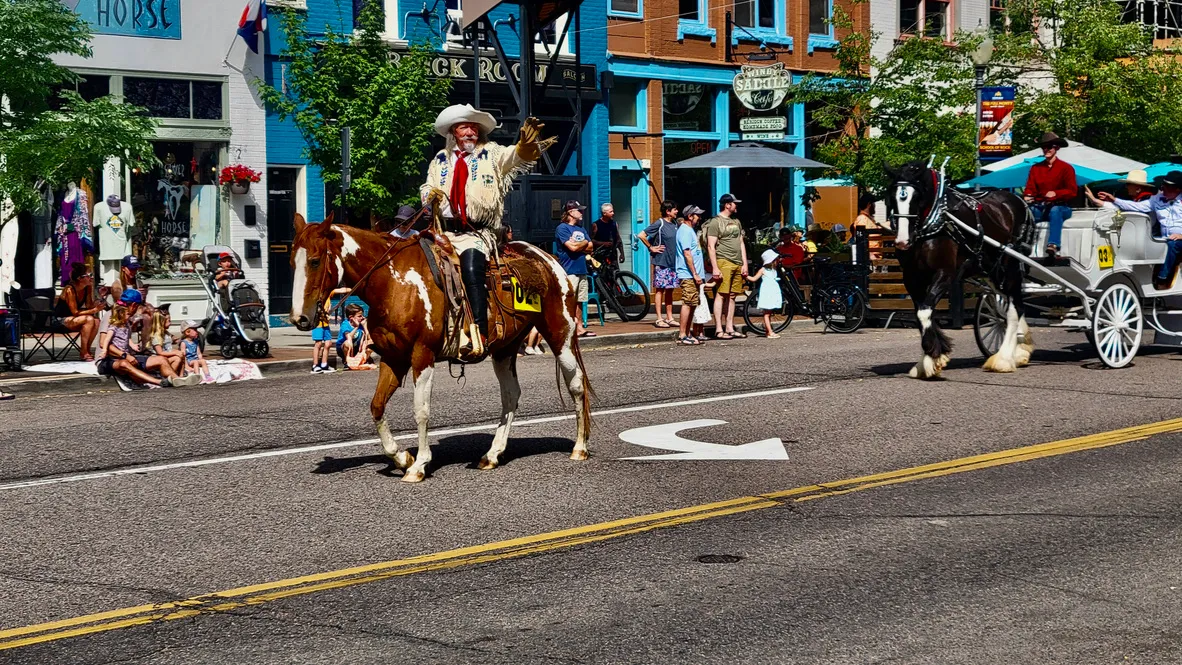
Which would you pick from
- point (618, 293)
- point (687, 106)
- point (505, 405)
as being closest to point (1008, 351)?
point (505, 405)

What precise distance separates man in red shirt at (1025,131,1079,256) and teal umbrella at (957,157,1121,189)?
7.69 m

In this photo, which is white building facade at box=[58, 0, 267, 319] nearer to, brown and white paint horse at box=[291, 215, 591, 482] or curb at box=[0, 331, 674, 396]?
curb at box=[0, 331, 674, 396]

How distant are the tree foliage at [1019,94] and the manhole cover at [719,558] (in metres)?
20.5

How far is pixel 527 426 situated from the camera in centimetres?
1227

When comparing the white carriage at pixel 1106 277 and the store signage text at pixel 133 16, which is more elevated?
the store signage text at pixel 133 16

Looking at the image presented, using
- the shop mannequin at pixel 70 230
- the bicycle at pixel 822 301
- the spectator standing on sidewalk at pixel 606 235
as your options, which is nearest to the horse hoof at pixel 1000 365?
the bicycle at pixel 822 301

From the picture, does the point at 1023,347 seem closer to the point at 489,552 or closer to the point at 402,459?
the point at 402,459

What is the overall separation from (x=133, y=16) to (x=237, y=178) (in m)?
3.00

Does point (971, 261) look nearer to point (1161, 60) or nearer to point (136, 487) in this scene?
point (136, 487)

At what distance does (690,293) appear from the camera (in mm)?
20594

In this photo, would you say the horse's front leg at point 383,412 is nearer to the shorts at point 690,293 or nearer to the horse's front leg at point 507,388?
the horse's front leg at point 507,388

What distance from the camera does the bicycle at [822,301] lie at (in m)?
22.1

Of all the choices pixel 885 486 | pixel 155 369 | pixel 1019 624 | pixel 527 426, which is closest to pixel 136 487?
pixel 527 426

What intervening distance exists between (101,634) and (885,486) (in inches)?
194
